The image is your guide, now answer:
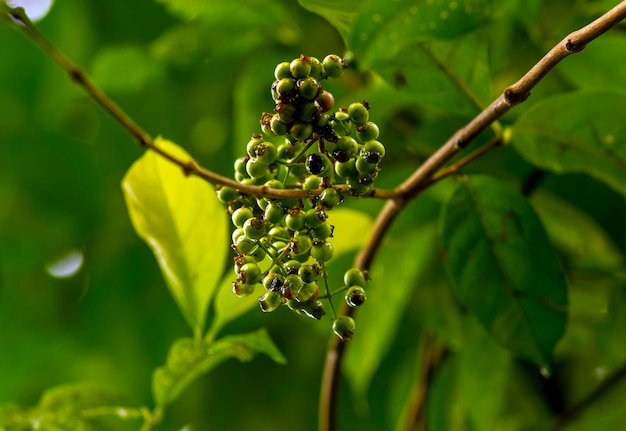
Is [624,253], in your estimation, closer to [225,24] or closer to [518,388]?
[518,388]

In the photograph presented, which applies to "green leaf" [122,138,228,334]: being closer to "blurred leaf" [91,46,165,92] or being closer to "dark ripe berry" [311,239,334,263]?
"dark ripe berry" [311,239,334,263]

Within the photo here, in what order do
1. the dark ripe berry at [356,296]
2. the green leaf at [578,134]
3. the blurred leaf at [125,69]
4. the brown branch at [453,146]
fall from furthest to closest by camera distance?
1. the blurred leaf at [125,69]
2. the green leaf at [578,134]
3. the dark ripe berry at [356,296]
4. the brown branch at [453,146]

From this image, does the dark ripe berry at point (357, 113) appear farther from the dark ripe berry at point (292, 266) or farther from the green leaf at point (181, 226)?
the green leaf at point (181, 226)

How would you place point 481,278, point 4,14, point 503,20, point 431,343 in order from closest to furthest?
point 4,14 → point 481,278 → point 503,20 → point 431,343

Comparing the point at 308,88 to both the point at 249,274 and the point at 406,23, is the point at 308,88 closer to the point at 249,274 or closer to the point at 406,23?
the point at 249,274

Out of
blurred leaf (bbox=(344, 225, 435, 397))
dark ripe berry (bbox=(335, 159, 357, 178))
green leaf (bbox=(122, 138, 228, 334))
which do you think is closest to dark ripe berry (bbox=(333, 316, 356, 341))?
dark ripe berry (bbox=(335, 159, 357, 178))

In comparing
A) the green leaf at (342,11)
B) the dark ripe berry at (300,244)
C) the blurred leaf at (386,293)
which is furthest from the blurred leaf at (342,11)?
the blurred leaf at (386,293)

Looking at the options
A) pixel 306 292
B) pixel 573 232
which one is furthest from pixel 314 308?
pixel 573 232

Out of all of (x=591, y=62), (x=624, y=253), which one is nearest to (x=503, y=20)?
(x=591, y=62)
